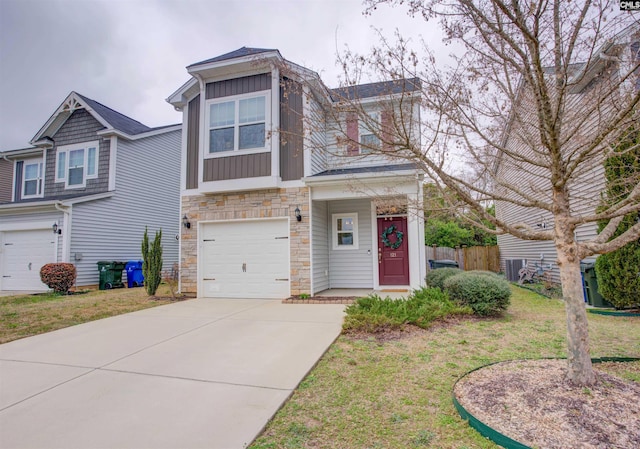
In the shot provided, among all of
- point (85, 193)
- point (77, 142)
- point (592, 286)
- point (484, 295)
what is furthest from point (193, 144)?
point (592, 286)

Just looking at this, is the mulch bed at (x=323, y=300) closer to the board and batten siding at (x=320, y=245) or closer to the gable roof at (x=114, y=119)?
the board and batten siding at (x=320, y=245)

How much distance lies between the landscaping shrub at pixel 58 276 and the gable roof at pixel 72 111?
17.0ft

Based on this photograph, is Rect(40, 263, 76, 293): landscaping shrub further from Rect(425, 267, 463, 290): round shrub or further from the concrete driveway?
Rect(425, 267, 463, 290): round shrub

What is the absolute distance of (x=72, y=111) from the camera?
1323 centimetres

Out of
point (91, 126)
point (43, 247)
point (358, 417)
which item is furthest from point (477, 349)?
point (91, 126)

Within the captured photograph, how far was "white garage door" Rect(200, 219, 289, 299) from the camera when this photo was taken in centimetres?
860

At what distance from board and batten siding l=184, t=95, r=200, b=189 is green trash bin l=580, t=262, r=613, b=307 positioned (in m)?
9.33

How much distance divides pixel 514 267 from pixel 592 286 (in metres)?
5.52

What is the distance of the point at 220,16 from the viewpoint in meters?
9.23

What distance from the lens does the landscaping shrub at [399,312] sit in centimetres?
513

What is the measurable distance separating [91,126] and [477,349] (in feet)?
49.2

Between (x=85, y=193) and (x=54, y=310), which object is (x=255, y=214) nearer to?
(x=54, y=310)

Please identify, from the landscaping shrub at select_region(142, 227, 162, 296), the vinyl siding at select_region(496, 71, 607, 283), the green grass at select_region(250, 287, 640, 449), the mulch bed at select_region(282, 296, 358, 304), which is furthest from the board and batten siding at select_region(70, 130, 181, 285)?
the vinyl siding at select_region(496, 71, 607, 283)

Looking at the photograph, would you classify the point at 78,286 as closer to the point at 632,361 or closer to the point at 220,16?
the point at 220,16
